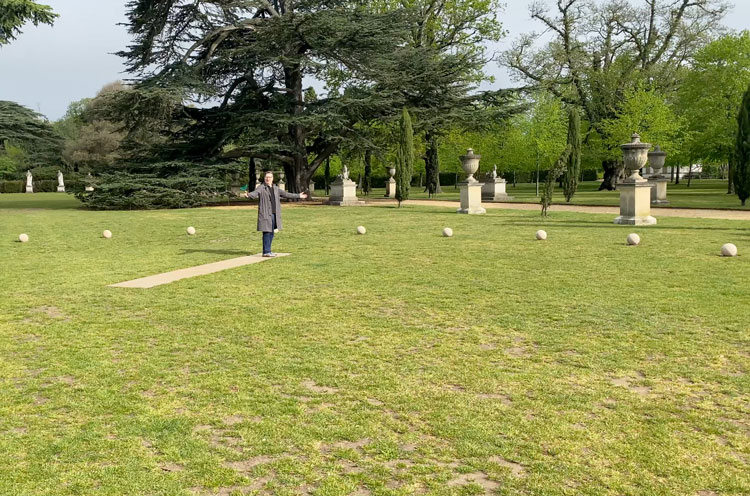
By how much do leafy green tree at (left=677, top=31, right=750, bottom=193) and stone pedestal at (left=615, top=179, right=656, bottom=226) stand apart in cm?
1930

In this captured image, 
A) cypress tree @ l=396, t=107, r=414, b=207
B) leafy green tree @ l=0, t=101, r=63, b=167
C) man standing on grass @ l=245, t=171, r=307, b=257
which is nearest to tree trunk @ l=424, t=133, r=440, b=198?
cypress tree @ l=396, t=107, r=414, b=207

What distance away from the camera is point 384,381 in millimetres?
4691

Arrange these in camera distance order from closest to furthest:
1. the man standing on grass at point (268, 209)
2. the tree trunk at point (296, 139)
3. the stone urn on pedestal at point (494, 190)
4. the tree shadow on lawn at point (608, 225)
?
the man standing on grass at point (268, 209)
the tree shadow on lawn at point (608, 225)
the stone urn on pedestal at point (494, 190)
the tree trunk at point (296, 139)

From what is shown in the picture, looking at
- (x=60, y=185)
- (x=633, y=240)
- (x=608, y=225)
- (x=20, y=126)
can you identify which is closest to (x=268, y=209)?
(x=633, y=240)

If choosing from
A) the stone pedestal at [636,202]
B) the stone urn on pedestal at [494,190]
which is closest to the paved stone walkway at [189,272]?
the stone pedestal at [636,202]

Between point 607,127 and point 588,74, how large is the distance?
5.72m

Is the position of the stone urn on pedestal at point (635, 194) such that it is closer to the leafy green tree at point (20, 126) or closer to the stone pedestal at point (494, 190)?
the stone pedestal at point (494, 190)

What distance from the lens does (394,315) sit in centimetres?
693

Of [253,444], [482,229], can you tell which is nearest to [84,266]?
[253,444]

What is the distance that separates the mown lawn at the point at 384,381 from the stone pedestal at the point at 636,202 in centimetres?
694

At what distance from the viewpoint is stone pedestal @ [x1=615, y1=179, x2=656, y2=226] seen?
16.7m

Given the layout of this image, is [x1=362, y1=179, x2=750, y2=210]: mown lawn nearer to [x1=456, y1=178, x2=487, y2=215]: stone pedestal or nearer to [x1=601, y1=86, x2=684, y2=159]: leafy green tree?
[x1=601, y1=86, x2=684, y2=159]: leafy green tree

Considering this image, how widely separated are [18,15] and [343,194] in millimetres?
15407

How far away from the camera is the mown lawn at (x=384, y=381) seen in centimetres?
326
